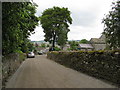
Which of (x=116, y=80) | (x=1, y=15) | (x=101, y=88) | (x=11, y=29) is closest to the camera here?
(x=101, y=88)

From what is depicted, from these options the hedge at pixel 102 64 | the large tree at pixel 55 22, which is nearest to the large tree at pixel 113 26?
the hedge at pixel 102 64

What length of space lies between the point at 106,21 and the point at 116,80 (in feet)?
51.5

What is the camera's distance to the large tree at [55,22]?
50219mm

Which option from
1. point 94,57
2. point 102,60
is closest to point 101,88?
point 102,60

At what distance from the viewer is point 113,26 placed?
2017cm

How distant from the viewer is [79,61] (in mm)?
12117

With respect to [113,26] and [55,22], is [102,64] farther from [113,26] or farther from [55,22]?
[55,22]

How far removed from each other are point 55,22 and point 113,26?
31.2 m

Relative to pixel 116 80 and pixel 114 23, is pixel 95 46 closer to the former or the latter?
pixel 114 23

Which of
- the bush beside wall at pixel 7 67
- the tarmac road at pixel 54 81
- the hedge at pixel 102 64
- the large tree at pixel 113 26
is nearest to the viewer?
the tarmac road at pixel 54 81

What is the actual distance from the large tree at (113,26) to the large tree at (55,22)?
28.7 metres

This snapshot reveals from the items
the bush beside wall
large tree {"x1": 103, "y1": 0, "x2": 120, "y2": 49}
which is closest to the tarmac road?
the bush beside wall

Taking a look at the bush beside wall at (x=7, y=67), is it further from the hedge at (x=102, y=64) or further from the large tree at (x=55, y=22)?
the large tree at (x=55, y=22)

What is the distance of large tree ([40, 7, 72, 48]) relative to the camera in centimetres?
5022
